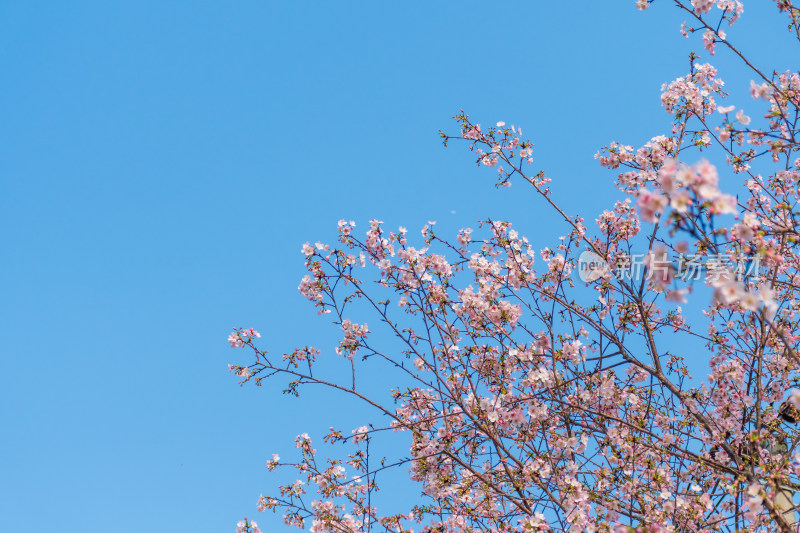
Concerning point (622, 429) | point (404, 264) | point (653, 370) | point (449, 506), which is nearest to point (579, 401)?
point (622, 429)

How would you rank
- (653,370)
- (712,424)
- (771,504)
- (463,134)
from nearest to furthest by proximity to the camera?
(771,504) → (653,370) → (712,424) → (463,134)

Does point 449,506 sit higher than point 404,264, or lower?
lower

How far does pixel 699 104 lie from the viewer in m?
5.95

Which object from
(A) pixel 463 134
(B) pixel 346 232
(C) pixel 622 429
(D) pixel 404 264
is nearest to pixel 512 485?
(C) pixel 622 429

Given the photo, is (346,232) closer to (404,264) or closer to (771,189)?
(404,264)

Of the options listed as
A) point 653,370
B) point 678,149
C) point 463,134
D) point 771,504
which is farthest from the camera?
point 463,134

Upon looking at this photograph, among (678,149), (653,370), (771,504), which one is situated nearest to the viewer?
(771,504)

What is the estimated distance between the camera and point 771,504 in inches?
157

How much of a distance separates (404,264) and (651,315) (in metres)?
2.57

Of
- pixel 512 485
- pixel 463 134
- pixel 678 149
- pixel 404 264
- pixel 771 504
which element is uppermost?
pixel 463 134

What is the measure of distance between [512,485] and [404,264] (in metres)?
2.20

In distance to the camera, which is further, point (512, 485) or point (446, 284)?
point (446, 284)

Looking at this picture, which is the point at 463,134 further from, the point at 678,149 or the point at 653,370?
the point at 653,370

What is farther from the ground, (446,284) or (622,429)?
(446,284)
